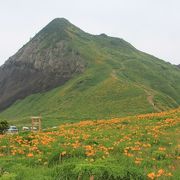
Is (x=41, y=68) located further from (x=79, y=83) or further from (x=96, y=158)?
(x=96, y=158)

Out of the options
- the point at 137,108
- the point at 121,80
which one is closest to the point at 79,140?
the point at 137,108

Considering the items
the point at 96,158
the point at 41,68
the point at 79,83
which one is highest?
the point at 41,68

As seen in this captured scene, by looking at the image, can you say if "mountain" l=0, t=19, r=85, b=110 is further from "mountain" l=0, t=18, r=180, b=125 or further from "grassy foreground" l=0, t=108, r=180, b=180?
"grassy foreground" l=0, t=108, r=180, b=180

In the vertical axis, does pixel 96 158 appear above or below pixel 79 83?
below

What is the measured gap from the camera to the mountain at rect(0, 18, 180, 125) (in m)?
120

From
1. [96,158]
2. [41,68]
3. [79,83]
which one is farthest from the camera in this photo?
[41,68]

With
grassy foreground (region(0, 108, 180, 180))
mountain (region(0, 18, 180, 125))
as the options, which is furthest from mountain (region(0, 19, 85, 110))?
grassy foreground (region(0, 108, 180, 180))

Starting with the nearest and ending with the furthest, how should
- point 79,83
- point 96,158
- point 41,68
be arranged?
point 96,158 → point 79,83 → point 41,68

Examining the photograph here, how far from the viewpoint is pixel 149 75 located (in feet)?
523

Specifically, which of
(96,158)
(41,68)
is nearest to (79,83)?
(41,68)

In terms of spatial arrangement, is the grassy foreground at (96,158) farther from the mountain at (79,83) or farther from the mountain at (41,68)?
the mountain at (41,68)

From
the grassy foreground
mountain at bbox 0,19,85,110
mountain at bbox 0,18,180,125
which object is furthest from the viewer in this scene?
mountain at bbox 0,19,85,110

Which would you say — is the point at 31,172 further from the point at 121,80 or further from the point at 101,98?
the point at 121,80

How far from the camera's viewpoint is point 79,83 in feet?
486
